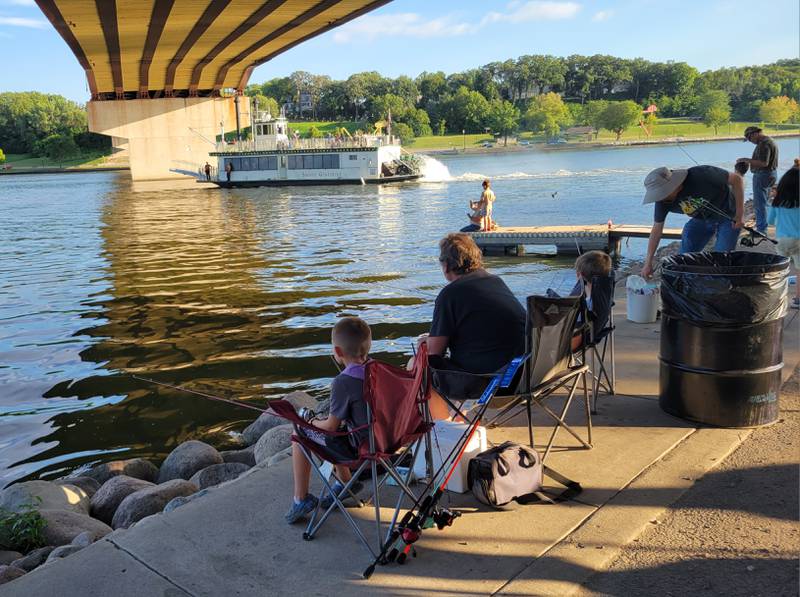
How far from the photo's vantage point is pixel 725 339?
4477mm

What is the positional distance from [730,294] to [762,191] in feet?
31.6

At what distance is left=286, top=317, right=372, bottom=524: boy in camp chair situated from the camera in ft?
11.4

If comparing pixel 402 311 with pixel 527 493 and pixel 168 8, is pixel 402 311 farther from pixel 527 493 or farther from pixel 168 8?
pixel 168 8

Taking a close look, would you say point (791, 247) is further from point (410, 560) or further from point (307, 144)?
point (307, 144)

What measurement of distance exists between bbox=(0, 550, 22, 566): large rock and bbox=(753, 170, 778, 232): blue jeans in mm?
12018

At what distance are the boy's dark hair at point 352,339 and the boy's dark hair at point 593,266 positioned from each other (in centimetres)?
201

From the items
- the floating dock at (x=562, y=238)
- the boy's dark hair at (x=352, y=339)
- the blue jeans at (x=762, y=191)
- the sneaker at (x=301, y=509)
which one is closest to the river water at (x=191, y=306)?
the floating dock at (x=562, y=238)

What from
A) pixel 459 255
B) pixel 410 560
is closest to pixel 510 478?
pixel 410 560

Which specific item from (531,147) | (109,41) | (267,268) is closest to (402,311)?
(267,268)

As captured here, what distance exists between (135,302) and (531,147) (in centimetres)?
11793

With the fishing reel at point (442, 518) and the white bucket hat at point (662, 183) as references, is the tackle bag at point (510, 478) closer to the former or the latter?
the fishing reel at point (442, 518)

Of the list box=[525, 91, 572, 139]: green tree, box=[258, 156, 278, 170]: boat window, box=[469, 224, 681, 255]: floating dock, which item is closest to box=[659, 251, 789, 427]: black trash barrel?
box=[469, 224, 681, 255]: floating dock

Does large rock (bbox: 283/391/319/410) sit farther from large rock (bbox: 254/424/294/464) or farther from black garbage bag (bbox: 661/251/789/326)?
black garbage bag (bbox: 661/251/789/326)

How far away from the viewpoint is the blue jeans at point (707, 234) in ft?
21.5
